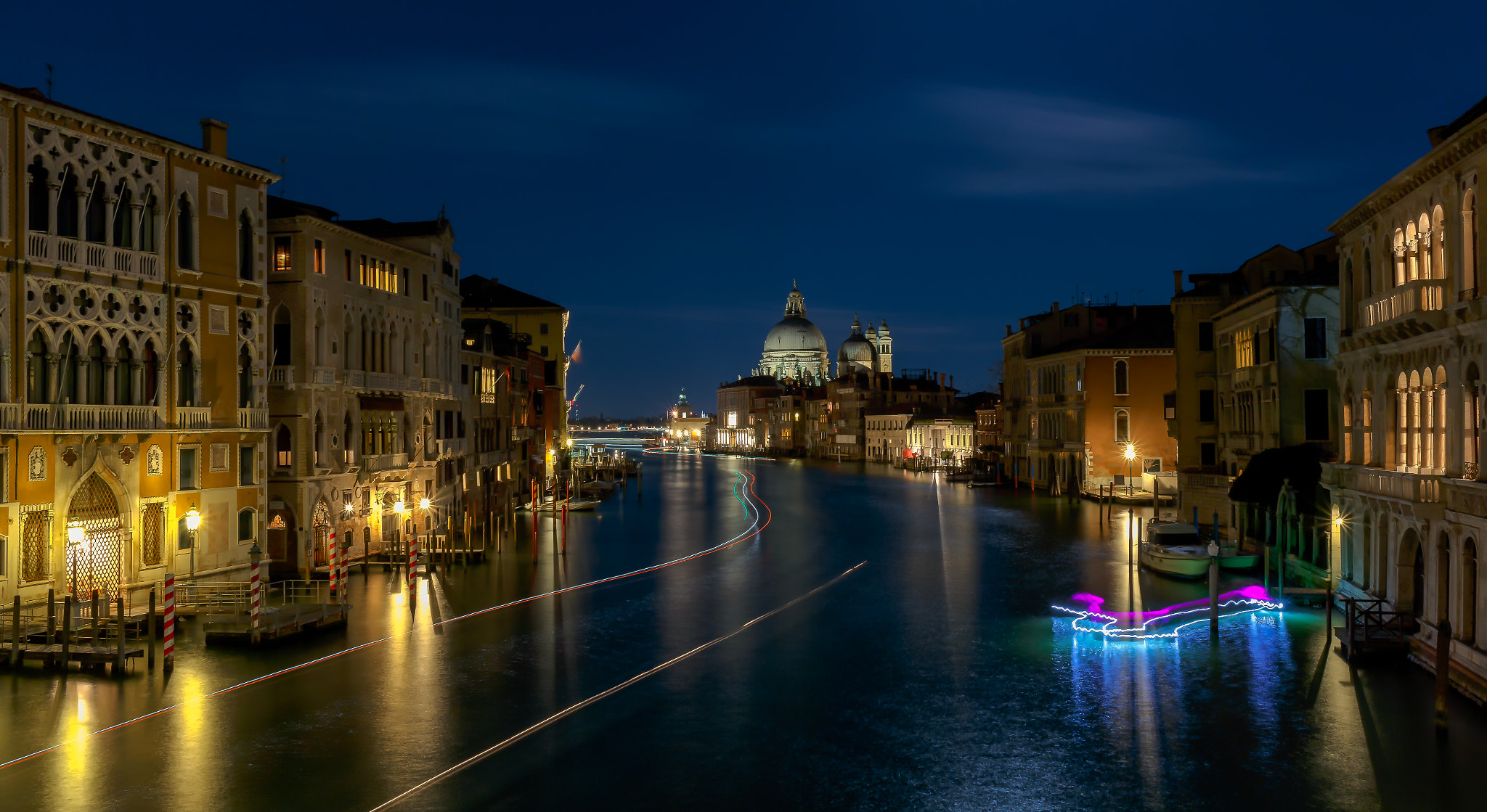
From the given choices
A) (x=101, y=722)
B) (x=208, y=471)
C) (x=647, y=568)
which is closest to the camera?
(x=101, y=722)

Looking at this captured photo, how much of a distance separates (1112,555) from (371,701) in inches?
1005

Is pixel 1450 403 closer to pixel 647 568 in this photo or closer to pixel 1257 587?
pixel 1257 587

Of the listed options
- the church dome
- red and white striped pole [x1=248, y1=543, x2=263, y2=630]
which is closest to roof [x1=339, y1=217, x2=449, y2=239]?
red and white striped pole [x1=248, y1=543, x2=263, y2=630]

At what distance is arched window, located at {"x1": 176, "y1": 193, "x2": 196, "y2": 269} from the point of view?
25.3 m

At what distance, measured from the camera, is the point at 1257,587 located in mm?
26094

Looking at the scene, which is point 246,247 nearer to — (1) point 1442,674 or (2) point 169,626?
(2) point 169,626

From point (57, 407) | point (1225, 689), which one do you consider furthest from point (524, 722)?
point (57, 407)

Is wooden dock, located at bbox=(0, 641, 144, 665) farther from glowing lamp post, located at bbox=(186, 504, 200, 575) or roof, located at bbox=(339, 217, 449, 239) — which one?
roof, located at bbox=(339, 217, 449, 239)

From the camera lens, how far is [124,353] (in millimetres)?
24000

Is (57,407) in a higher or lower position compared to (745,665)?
higher

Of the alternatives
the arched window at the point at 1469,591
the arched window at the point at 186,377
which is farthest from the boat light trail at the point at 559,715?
the arched window at the point at 186,377

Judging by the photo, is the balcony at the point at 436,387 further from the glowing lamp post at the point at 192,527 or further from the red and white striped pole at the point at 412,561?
the glowing lamp post at the point at 192,527

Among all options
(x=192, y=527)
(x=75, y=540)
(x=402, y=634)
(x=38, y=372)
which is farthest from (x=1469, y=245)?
(x=38, y=372)

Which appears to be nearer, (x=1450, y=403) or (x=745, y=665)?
(x=1450, y=403)
